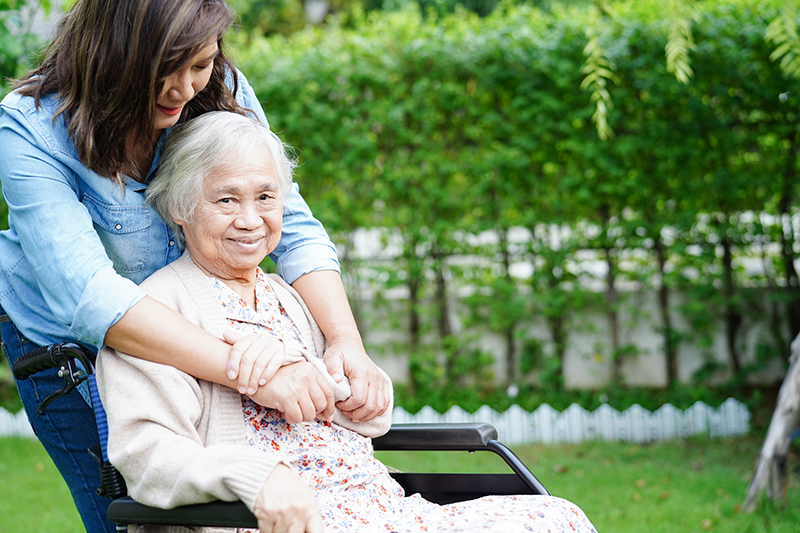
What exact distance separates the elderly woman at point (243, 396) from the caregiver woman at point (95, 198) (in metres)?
0.05

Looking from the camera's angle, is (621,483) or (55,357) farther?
(621,483)

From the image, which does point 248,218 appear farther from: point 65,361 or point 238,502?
point 238,502

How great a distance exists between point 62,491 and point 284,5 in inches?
464

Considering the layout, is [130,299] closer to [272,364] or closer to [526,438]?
[272,364]

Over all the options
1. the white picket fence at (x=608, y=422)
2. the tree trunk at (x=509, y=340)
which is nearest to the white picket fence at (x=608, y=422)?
the white picket fence at (x=608, y=422)

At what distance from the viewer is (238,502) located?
133 centimetres

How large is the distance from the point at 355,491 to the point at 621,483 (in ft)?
9.05

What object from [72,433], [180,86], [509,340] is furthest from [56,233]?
[509,340]

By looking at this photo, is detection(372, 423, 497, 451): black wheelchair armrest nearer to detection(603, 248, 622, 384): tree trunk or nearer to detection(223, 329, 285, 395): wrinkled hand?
detection(223, 329, 285, 395): wrinkled hand

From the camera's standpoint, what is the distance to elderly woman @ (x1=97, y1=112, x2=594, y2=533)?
1420 millimetres

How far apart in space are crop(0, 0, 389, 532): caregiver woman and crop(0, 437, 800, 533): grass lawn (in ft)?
7.58

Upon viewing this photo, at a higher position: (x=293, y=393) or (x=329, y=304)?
(x=329, y=304)

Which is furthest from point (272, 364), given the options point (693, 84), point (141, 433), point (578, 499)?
point (693, 84)

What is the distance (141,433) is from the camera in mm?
1435
